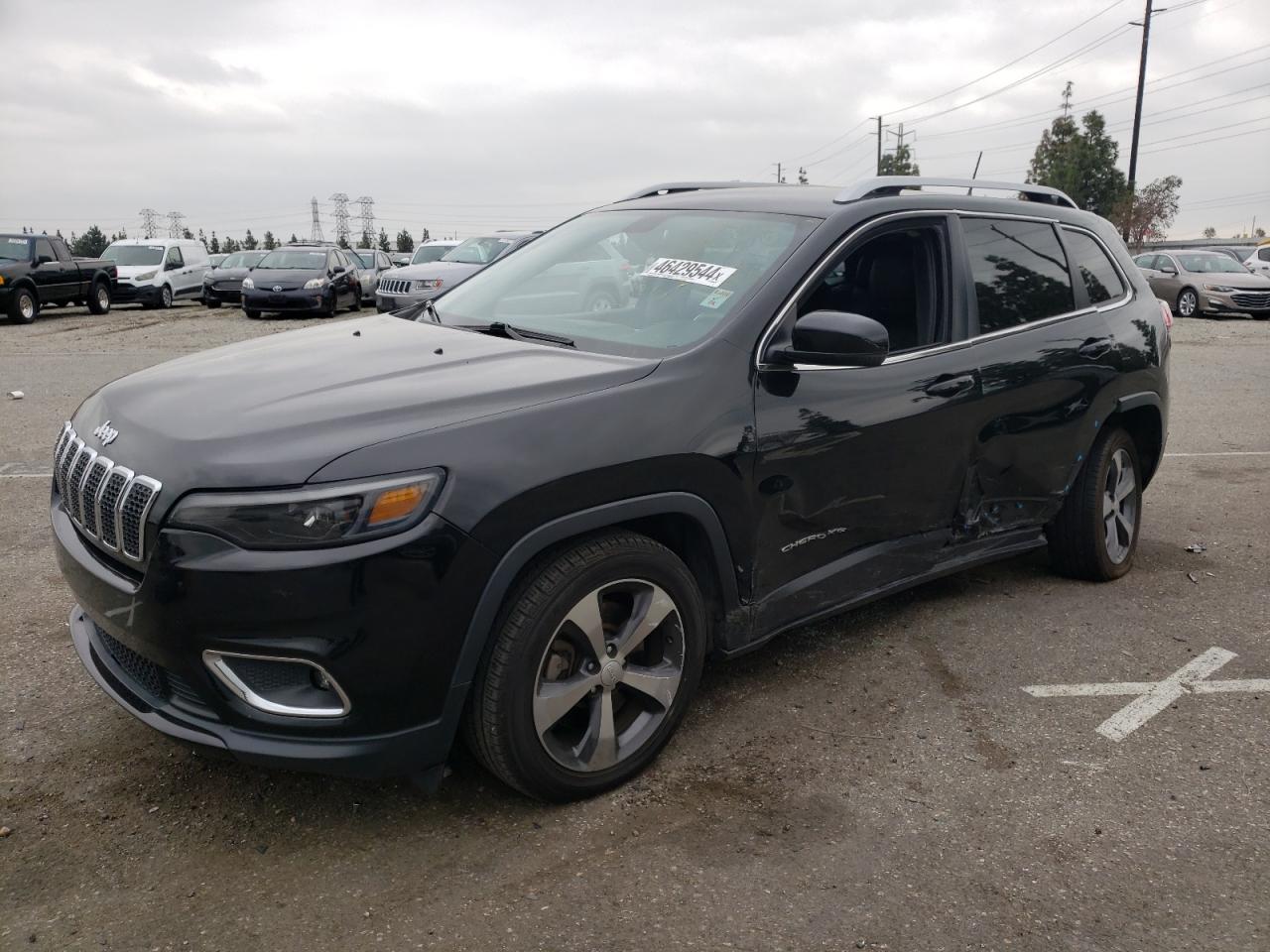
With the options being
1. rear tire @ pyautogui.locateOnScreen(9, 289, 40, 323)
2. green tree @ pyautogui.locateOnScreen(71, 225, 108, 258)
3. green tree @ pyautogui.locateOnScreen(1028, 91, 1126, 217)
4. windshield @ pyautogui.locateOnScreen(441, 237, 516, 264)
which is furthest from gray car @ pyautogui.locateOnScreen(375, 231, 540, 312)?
green tree @ pyautogui.locateOnScreen(71, 225, 108, 258)

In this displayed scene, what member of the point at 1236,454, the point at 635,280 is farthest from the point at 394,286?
the point at 635,280

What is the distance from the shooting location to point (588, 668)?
2965mm

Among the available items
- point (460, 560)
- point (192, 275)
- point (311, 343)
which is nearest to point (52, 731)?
point (311, 343)

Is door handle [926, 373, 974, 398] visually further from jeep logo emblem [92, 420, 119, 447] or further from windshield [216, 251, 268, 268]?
windshield [216, 251, 268, 268]

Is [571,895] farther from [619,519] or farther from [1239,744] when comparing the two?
[1239,744]

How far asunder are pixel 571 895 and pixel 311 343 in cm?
198

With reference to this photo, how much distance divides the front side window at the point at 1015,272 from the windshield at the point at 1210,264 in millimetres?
21447

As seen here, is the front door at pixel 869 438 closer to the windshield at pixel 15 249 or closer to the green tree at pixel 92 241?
the windshield at pixel 15 249

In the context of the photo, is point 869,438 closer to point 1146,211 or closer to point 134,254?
point 134,254

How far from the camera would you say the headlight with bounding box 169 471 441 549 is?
2496mm

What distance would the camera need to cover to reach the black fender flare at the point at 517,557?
2.68 m

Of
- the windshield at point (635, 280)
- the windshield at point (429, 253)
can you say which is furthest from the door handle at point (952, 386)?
Result: the windshield at point (429, 253)

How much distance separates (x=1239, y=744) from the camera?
347 centimetres

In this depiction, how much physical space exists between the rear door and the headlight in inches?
93.7
